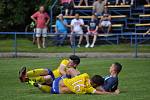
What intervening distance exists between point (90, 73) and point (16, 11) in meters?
15.7

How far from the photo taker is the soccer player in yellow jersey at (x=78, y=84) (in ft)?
46.1

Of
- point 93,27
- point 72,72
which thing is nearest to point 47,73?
point 72,72

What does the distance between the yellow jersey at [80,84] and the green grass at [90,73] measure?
0.63 feet

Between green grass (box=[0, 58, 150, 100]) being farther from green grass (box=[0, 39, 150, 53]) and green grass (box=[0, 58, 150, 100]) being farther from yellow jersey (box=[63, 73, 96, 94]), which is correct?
green grass (box=[0, 39, 150, 53])

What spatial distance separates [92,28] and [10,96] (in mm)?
15675

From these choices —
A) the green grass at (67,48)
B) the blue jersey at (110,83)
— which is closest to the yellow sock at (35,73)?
the blue jersey at (110,83)

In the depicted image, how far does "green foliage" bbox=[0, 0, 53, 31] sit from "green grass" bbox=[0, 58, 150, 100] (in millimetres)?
9443

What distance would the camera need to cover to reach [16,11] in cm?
3431

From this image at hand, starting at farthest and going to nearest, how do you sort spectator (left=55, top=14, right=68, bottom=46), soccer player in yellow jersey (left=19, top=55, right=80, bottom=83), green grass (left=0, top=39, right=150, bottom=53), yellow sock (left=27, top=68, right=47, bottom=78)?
spectator (left=55, top=14, right=68, bottom=46) → green grass (left=0, top=39, right=150, bottom=53) → yellow sock (left=27, top=68, right=47, bottom=78) → soccer player in yellow jersey (left=19, top=55, right=80, bottom=83)

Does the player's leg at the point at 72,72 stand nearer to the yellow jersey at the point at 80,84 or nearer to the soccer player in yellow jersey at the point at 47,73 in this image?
the soccer player in yellow jersey at the point at 47,73

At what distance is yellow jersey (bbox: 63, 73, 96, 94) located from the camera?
14094 mm

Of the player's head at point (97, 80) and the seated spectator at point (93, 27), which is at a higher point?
the player's head at point (97, 80)

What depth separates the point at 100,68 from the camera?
68.5ft

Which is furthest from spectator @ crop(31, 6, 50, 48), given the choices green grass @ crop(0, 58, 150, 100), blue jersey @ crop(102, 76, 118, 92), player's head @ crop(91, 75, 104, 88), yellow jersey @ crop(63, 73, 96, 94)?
player's head @ crop(91, 75, 104, 88)
